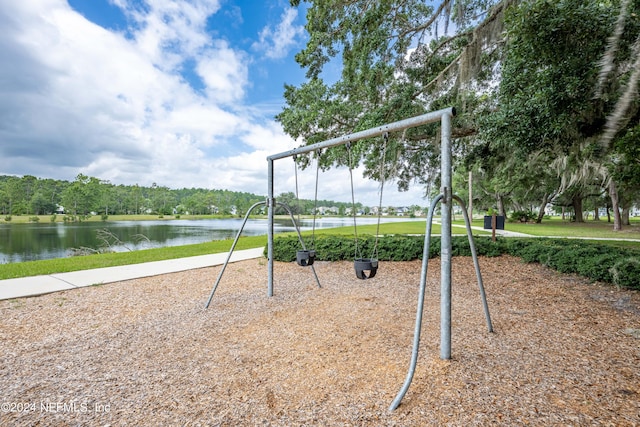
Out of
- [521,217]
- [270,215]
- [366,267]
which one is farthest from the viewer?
[521,217]

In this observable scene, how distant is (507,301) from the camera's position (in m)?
3.54

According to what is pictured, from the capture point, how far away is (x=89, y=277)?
4660mm

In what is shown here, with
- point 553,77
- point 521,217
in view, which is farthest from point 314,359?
point 521,217

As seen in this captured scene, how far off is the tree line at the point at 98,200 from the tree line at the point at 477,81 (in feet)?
46.9

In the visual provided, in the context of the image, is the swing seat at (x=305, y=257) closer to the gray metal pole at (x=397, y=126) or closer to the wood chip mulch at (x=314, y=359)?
the wood chip mulch at (x=314, y=359)

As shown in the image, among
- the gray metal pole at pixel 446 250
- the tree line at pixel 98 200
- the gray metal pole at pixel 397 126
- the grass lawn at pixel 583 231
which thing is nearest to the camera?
the gray metal pole at pixel 446 250

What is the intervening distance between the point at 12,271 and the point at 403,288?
6.57 meters

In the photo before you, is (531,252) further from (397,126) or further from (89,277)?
(89,277)

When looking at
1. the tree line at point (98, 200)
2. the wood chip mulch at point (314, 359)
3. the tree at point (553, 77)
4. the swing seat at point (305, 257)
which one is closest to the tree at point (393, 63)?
the tree at point (553, 77)

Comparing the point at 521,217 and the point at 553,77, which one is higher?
the point at 553,77

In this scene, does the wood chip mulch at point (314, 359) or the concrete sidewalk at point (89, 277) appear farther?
the concrete sidewalk at point (89, 277)

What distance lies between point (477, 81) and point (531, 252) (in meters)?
3.44

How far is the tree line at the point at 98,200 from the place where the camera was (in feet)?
106

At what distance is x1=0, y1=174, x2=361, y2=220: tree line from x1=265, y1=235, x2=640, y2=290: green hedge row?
47.4 ft
